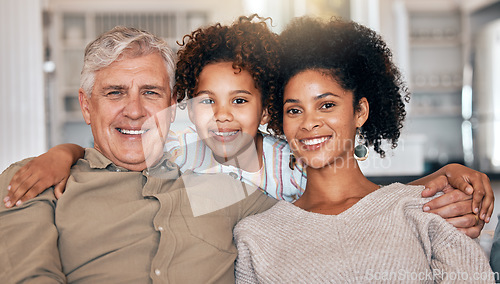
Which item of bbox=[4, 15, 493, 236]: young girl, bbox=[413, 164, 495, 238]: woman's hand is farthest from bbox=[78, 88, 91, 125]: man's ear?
bbox=[413, 164, 495, 238]: woman's hand

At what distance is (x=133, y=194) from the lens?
1.44 metres

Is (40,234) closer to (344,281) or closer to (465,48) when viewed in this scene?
(344,281)

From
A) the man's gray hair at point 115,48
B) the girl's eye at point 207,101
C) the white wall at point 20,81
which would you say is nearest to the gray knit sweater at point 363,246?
the girl's eye at point 207,101

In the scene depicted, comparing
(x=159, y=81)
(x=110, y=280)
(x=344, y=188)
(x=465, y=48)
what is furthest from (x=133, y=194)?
(x=465, y=48)

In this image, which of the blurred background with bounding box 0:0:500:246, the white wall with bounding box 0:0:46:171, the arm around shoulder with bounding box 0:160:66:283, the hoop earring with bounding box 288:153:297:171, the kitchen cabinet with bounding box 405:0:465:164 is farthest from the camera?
the kitchen cabinet with bounding box 405:0:465:164

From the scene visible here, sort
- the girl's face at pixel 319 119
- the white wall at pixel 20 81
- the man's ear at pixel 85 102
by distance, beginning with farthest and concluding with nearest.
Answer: the white wall at pixel 20 81 → the man's ear at pixel 85 102 → the girl's face at pixel 319 119

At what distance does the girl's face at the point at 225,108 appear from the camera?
1.58 m

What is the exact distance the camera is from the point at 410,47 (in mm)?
5395

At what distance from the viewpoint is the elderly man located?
125cm

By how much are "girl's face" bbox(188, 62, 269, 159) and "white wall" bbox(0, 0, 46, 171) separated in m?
1.96

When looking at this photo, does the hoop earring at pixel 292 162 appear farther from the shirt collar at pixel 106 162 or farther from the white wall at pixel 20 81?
the white wall at pixel 20 81

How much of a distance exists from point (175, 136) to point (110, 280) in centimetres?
65

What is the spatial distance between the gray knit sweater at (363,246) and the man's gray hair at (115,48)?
26.0 inches

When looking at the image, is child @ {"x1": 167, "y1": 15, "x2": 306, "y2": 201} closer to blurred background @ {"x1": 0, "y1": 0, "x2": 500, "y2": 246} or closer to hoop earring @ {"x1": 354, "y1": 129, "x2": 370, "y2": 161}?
hoop earring @ {"x1": 354, "y1": 129, "x2": 370, "y2": 161}
